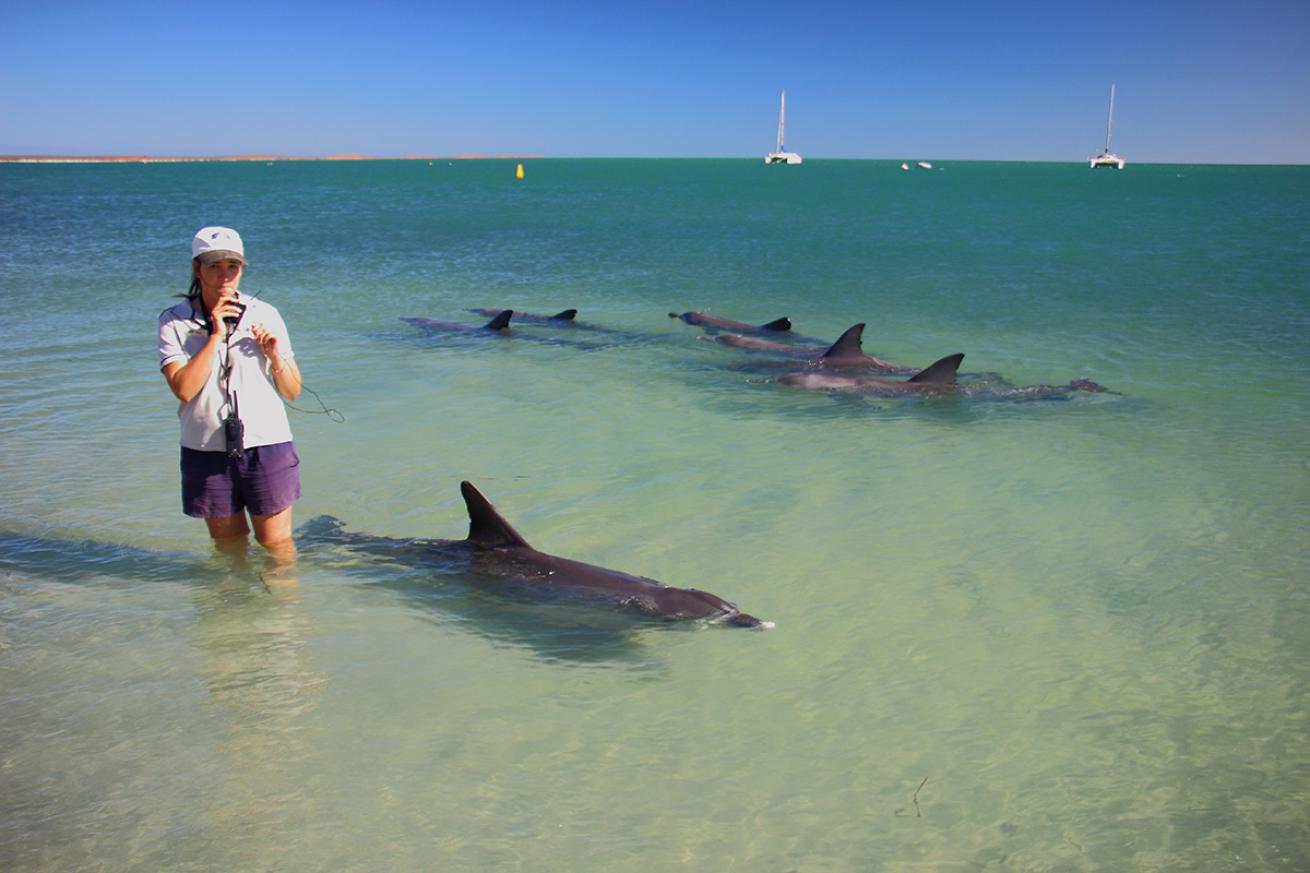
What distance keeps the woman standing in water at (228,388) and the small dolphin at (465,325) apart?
11.3 m

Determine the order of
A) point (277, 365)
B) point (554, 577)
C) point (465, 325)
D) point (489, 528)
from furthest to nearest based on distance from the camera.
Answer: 1. point (465, 325)
2. point (489, 528)
3. point (554, 577)
4. point (277, 365)

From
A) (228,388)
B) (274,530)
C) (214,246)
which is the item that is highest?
(214,246)

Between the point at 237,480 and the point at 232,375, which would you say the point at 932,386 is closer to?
the point at 237,480

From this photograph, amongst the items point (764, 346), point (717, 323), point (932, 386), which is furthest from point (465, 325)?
point (932, 386)

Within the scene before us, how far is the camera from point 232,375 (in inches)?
194

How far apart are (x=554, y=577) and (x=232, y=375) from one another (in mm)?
2171

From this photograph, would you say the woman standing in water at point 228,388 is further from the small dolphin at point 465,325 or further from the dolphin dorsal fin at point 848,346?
the small dolphin at point 465,325

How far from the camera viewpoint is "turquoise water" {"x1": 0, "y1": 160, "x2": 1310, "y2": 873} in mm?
4012

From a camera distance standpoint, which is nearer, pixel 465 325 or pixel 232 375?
pixel 232 375

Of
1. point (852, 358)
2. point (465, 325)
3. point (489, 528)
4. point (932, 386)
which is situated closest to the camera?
point (489, 528)

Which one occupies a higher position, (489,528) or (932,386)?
(932,386)

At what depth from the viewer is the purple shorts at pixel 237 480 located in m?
5.11

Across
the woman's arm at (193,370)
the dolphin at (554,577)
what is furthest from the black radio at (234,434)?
the dolphin at (554,577)

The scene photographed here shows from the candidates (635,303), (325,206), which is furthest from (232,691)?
(325,206)
